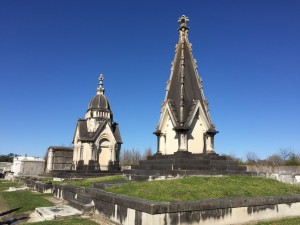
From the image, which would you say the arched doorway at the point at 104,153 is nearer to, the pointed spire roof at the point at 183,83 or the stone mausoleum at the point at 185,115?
the stone mausoleum at the point at 185,115

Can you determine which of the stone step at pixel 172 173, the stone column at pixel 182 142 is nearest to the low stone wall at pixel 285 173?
the stone step at pixel 172 173

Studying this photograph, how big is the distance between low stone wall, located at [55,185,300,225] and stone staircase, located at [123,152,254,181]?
12.5 ft

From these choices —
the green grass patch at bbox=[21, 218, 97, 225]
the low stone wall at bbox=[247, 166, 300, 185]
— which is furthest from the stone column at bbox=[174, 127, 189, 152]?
the low stone wall at bbox=[247, 166, 300, 185]

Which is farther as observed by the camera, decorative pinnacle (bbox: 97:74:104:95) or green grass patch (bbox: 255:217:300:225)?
decorative pinnacle (bbox: 97:74:104:95)

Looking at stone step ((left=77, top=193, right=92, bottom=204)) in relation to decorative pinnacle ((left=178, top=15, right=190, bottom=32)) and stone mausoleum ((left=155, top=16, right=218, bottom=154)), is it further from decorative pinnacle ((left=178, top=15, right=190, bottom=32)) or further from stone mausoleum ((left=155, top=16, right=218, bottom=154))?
decorative pinnacle ((left=178, top=15, right=190, bottom=32))

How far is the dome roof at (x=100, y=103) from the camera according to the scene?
3341 cm

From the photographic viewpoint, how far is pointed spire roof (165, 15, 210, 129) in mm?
15590

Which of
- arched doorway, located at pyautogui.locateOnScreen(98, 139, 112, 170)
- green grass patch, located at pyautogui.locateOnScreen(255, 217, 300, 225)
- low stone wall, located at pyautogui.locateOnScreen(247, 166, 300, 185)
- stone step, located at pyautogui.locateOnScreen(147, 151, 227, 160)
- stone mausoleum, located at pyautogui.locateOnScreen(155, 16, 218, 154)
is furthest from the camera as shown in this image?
arched doorway, located at pyautogui.locateOnScreen(98, 139, 112, 170)

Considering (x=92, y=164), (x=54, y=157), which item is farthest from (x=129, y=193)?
(x=54, y=157)

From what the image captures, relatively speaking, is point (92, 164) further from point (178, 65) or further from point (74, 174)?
point (178, 65)

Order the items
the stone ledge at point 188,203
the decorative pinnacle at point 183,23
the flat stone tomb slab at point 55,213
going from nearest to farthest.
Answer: the stone ledge at point 188,203, the flat stone tomb slab at point 55,213, the decorative pinnacle at point 183,23

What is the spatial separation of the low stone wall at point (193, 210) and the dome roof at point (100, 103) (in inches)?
936

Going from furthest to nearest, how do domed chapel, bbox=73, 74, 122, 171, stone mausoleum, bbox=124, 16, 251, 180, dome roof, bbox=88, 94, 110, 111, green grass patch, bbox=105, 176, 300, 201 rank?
dome roof, bbox=88, 94, 110, 111
domed chapel, bbox=73, 74, 122, 171
stone mausoleum, bbox=124, 16, 251, 180
green grass patch, bbox=105, 176, 300, 201

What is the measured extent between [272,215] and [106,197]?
555 centimetres
